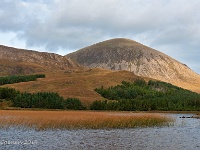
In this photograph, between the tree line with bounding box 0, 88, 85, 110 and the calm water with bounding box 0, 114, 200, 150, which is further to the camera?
the tree line with bounding box 0, 88, 85, 110

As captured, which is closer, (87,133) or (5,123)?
(87,133)

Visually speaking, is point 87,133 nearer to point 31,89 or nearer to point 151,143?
point 151,143

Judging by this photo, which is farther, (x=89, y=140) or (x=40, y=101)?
(x=40, y=101)

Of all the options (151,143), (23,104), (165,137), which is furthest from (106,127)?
(23,104)

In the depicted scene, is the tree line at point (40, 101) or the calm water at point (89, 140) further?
the tree line at point (40, 101)

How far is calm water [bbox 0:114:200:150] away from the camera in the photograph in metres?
37.4

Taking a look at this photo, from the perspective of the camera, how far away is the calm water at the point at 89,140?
37438mm

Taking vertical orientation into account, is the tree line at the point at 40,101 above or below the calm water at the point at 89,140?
above

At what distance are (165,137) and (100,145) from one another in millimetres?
12515

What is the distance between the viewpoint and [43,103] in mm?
145875

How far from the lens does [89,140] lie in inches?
1670

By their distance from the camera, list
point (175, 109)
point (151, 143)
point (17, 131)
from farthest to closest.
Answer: point (175, 109) < point (17, 131) < point (151, 143)

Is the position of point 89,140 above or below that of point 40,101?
below

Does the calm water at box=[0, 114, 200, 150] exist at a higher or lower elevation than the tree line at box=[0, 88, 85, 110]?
lower
